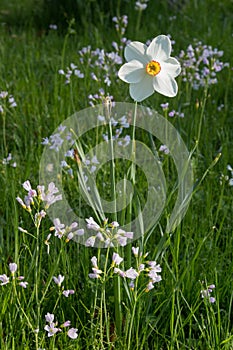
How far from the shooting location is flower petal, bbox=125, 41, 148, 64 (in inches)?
54.4

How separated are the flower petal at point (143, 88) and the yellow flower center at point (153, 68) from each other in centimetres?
1

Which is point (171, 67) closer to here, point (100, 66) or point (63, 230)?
point (63, 230)

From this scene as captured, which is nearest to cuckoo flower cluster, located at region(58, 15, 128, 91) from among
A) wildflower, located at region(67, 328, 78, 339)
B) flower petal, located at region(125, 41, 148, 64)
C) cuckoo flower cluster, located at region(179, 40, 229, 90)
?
cuckoo flower cluster, located at region(179, 40, 229, 90)

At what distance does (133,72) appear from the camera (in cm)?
138

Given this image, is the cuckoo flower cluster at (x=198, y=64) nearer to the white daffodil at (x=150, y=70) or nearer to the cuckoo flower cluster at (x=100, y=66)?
the cuckoo flower cluster at (x=100, y=66)

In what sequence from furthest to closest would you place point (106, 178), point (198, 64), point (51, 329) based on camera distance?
point (198, 64), point (106, 178), point (51, 329)

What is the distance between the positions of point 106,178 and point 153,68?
93 centimetres

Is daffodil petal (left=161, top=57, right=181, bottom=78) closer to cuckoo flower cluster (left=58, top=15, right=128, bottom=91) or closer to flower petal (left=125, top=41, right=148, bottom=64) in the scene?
flower petal (left=125, top=41, right=148, bottom=64)

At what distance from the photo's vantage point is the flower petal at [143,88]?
1382 millimetres

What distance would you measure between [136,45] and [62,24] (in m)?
3.13

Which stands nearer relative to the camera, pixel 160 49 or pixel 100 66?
pixel 160 49

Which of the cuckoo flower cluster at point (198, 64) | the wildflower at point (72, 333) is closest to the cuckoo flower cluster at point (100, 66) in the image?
the cuckoo flower cluster at point (198, 64)

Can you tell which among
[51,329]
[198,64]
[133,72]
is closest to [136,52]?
[133,72]

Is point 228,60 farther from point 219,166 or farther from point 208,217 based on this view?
point 208,217
